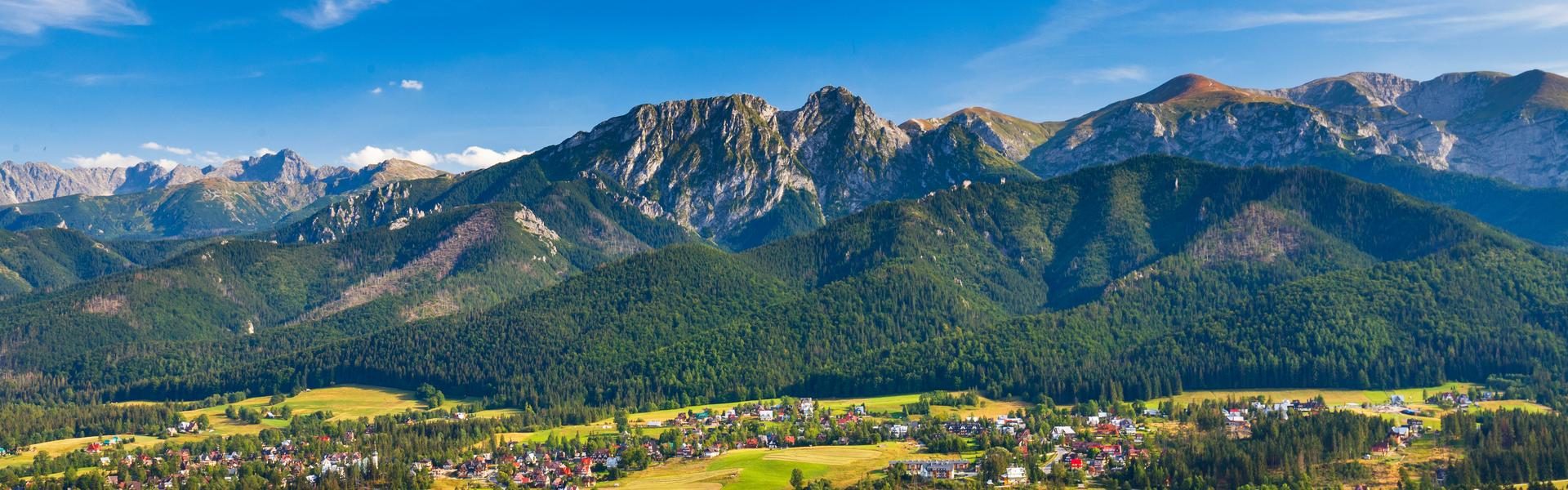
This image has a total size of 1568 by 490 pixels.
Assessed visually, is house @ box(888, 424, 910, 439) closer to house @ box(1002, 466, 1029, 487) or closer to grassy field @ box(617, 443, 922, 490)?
grassy field @ box(617, 443, 922, 490)

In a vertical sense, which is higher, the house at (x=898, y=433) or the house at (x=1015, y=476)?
the house at (x=898, y=433)

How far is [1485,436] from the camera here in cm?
16588

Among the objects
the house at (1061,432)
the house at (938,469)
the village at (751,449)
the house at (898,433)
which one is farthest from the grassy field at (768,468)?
the house at (1061,432)

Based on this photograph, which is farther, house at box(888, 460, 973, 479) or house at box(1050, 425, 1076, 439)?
house at box(1050, 425, 1076, 439)

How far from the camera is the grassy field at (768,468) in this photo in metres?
164

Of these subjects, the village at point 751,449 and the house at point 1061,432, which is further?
the house at point 1061,432

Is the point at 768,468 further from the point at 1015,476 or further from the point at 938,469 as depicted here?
the point at 1015,476

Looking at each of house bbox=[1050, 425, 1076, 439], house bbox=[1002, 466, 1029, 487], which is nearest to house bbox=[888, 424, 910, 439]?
house bbox=[1050, 425, 1076, 439]

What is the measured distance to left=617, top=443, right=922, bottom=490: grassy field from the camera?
164500 millimetres

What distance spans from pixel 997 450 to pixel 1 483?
13740cm

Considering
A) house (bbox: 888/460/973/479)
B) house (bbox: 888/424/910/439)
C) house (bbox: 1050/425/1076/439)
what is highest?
house (bbox: 888/424/910/439)

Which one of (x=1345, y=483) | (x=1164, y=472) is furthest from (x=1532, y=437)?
(x=1164, y=472)

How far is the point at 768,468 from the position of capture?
570ft

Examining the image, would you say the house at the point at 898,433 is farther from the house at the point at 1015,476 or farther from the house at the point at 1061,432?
the house at the point at 1015,476
